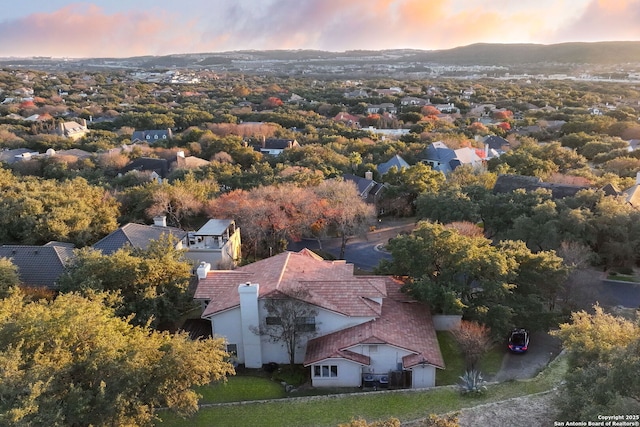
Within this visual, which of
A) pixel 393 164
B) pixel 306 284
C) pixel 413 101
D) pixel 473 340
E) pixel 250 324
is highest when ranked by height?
pixel 413 101

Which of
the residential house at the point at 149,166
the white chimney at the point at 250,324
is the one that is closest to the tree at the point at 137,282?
the white chimney at the point at 250,324

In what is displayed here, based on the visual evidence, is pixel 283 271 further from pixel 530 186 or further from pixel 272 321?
pixel 530 186

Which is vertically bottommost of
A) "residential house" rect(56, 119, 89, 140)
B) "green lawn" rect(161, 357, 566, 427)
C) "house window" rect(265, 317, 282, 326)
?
"green lawn" rect(161, 357, 566, 427)

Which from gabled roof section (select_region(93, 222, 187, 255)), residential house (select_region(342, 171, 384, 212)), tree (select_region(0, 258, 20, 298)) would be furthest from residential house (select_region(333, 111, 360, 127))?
tree (select_region(0, 258, 20, 298))

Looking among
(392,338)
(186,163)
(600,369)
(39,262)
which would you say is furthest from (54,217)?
(600,369)

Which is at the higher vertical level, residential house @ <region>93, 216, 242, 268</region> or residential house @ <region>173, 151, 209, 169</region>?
residential house @ <region>173, 151, 209, 169</region>

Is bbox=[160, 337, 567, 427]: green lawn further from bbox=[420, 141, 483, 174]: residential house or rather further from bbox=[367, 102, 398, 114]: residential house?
bbox=[367, 102, 398, 114]: residential house
